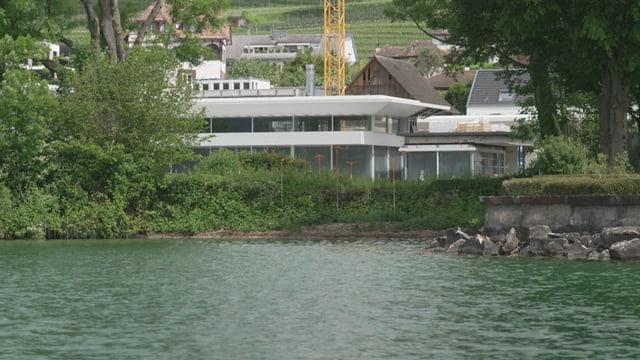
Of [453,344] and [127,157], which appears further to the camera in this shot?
[127,157]

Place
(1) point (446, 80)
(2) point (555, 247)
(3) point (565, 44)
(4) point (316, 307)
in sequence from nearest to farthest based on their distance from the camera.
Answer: (4) point (316, 307), (2) point (555, 247), (3) point (565, 44), (1) point (446, 80)

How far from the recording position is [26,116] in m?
56.0

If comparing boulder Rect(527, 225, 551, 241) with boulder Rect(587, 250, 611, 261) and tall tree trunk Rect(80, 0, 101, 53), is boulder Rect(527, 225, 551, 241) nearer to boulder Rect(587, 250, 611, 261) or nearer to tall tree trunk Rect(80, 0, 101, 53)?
boulder Rect(587, 250, 611, 261)

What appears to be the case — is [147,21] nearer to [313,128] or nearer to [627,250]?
[313,128]

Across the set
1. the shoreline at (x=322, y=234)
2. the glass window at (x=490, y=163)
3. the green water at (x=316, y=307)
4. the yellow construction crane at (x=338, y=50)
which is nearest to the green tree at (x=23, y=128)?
the shoreline at (x=322, y=234)

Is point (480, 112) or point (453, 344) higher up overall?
point (480, 112)

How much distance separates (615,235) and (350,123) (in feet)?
140

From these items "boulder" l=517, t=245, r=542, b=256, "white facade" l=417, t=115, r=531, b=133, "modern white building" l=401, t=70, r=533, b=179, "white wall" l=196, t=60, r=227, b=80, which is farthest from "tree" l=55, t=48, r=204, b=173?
"white wall" l=196, t=60, r=227, b=80

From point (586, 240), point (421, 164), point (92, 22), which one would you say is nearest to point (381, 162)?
point (421, 164)

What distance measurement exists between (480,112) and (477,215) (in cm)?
7014

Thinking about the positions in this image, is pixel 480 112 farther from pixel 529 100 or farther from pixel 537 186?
pixel 537 186

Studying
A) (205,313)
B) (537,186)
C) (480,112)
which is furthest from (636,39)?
(480,112)

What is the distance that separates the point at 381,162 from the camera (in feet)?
267

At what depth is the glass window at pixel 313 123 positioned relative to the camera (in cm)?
7969
